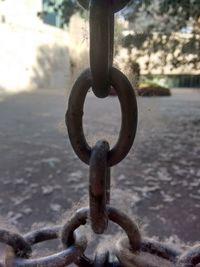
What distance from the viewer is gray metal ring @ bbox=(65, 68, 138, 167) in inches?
7.5

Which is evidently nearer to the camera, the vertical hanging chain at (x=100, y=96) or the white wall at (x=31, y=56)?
the vertical hanging chain at (x=100, y=96)

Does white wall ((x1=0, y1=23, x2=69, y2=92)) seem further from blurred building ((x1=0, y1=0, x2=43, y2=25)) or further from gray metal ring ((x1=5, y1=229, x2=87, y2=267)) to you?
gray metal ring ((x1=5, y1=229, x2=87, y2=267))

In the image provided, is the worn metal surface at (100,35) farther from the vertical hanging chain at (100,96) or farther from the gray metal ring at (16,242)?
the gray metal ring at (16,242)

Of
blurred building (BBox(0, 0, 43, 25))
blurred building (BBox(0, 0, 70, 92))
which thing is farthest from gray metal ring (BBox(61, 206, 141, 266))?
blurred building (BBox(0, 0, 43, 25))

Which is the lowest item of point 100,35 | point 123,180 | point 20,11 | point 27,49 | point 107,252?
point 123,180

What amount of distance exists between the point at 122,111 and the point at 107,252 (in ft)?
0.32

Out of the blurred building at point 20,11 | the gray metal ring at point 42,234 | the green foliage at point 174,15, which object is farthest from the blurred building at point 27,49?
the gray metal ring at point 42,234

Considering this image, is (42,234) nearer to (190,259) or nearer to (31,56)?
(190,259)

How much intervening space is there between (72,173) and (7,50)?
5.52 meters

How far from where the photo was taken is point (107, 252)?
25 cm

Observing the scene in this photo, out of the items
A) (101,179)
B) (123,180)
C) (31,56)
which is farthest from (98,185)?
(31,56)

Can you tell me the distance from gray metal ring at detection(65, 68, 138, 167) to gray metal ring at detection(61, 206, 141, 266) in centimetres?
4

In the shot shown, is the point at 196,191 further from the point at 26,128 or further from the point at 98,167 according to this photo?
the point at 26,128

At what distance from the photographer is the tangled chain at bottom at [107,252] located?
8.6 inches
